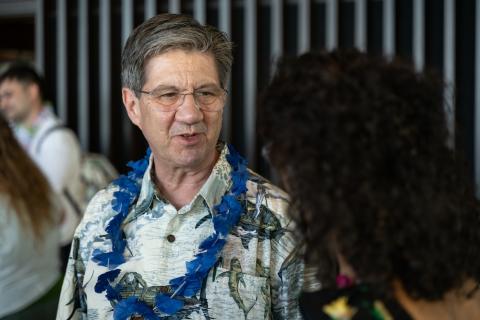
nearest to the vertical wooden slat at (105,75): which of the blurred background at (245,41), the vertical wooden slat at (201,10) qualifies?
the blurred background at (245,41)

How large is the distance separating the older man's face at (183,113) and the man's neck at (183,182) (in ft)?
0.07

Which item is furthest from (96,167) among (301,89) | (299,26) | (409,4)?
(301,89)

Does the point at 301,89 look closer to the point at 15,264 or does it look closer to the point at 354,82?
the point at 354,82

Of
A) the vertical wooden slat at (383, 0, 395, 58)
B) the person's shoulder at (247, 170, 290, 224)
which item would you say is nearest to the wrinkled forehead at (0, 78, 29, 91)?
the vertical wooden slat at (383, 0, 395, 58)

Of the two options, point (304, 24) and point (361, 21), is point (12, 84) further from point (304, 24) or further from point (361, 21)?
point (361, 21)

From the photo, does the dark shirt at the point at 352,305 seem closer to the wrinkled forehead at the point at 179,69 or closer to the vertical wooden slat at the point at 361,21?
the wrinkled forehead at the point at 179,69

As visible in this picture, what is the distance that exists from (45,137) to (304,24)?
1.74 m

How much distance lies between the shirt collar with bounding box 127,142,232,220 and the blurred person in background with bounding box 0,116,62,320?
0.85 metres

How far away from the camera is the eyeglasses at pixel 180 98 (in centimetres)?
180

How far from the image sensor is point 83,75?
498 centimetres

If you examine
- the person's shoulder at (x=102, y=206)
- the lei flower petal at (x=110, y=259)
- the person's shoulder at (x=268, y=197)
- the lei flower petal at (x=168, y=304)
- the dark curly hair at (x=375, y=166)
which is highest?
the dark curly hair at (x=375, y=166)

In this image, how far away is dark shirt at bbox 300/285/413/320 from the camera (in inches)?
47.0

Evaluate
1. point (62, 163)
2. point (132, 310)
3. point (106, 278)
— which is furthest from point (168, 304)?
point (62, 163)

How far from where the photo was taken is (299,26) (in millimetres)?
4445
